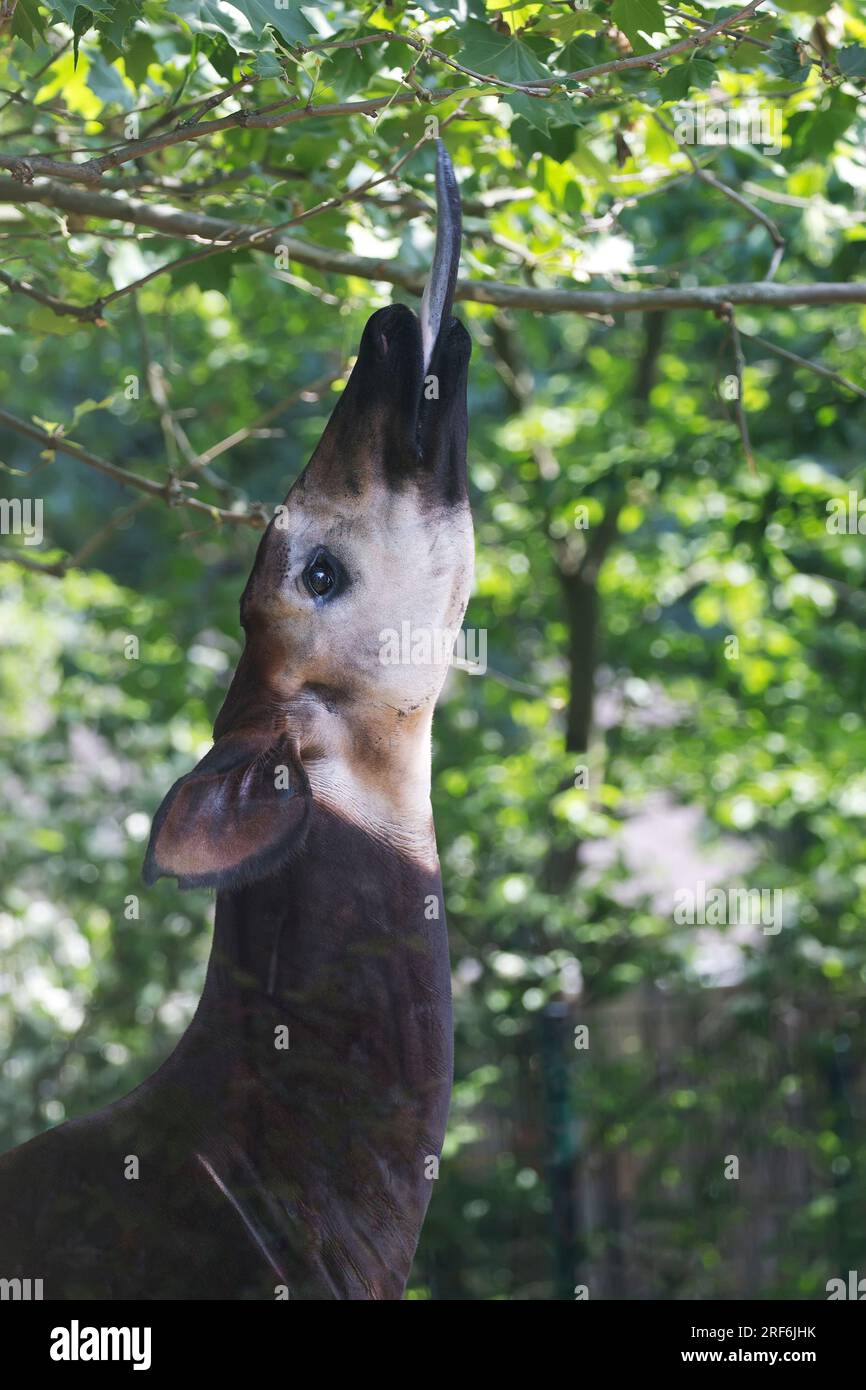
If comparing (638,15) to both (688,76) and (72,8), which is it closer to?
(688,76)

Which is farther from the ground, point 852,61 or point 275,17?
point 852,61

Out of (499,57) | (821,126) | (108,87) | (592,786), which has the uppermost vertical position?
(108,87)

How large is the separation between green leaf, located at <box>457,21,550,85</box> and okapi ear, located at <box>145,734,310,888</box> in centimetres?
132

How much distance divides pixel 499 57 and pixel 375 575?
110cm

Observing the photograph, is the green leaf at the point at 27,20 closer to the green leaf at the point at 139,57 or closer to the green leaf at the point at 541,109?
the green leaf at the point at 139,57

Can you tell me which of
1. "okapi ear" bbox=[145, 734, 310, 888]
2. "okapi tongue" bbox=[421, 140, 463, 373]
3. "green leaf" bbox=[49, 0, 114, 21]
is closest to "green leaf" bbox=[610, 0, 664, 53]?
"okapi tongue" bbox=[421, 140, 463, 373]

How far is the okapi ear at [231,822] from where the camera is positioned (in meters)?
1.94

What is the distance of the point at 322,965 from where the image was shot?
205 cm

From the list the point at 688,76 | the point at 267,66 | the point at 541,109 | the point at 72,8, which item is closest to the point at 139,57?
the point at 267,66

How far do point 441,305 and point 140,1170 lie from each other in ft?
3.99

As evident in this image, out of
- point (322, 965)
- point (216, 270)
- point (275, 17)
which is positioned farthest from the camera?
point (216, 270)

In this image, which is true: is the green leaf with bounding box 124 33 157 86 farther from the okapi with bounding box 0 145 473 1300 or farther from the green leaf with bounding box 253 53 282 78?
the okapi with bounding box 0 145 473 1300
